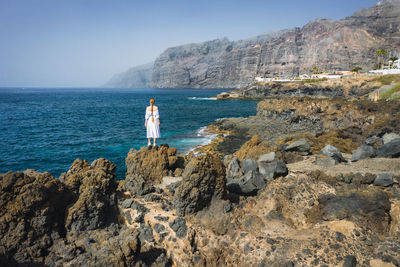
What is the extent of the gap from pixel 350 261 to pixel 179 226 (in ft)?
15.7

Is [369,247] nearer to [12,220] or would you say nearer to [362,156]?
[362,156]

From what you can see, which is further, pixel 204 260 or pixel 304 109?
pixel 304 109

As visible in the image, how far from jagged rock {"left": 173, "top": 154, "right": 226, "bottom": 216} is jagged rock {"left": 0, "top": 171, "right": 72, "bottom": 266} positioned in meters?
3.70

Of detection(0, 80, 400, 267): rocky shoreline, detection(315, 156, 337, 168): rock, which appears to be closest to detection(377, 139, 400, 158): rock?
detection(0, 80, 400, 267): rocky shoreline

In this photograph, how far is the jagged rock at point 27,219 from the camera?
6.16 meters

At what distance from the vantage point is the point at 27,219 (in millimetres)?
6629

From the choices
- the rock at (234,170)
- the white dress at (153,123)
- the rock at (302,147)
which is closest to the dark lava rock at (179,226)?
the rock at (234,170)

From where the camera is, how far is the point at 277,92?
351 ft

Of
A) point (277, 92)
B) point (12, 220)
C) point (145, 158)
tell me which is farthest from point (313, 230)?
point (277, 92)

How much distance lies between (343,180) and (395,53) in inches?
7229

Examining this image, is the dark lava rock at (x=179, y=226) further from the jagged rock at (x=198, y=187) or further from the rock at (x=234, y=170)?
the rock at (x=234, y=170)

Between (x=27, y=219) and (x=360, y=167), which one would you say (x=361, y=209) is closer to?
(x=360, y=167)

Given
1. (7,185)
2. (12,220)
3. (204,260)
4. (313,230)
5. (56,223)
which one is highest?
(7,185)

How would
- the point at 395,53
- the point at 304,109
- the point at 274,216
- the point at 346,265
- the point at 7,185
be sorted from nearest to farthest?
the point at 346,265 → the point at 7,185 → the point at 274,216 → the point at 304,109 → the point at 395,53
